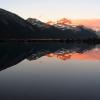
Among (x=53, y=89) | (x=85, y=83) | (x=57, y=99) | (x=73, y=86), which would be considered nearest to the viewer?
(x=57, y=99)

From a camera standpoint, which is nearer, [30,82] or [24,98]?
[24,98]

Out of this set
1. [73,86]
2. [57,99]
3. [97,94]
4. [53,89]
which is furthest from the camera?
[73,86]

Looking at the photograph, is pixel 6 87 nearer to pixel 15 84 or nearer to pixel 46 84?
pixel 15 84

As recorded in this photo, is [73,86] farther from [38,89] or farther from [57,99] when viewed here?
[57,99]

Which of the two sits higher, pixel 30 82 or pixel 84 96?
pixel 30 82

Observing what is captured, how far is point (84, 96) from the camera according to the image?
75.0ft

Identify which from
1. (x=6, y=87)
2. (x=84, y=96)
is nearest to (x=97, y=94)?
(x=84, y=96)

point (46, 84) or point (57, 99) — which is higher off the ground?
point (46, 84)

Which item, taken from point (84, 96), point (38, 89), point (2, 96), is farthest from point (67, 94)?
point (2, 96)

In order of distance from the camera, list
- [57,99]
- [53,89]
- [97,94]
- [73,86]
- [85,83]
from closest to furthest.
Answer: [57,99] < [97,94] < [53,89] < [73,86] < [85,83]

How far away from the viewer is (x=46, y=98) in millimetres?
21953

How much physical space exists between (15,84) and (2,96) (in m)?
6.49

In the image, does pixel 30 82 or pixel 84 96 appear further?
pixel 30 82

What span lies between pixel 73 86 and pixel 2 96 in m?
7.85
